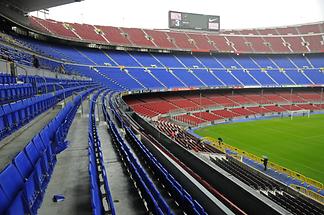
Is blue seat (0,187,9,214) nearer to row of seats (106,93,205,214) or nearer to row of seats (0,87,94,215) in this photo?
row of seats (0,87,94,215)

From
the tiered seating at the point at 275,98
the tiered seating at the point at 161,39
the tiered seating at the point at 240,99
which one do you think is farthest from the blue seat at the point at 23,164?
the tiered seating at the point at 275,98

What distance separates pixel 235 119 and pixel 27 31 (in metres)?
27.9

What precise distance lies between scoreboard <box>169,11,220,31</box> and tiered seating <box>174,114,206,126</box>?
22293 mm

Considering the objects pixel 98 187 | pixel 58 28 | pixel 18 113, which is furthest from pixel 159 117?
pixel 98 187

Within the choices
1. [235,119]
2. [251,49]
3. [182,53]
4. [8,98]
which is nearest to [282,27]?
[251,49]

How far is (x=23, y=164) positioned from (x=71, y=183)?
5.39 feet

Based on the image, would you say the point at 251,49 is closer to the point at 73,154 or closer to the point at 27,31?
the point at 27,31

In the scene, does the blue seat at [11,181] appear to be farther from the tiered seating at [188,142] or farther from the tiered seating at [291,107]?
the tiered seating at [291,107]

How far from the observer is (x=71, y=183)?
499 cm

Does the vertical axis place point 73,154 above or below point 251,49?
below

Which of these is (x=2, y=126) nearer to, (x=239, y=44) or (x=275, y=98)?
(x=275, y=98)

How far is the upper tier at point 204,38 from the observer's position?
1598 inches

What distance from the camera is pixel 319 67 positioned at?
5200 centimetres

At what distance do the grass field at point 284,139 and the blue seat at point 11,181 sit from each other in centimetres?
1606
